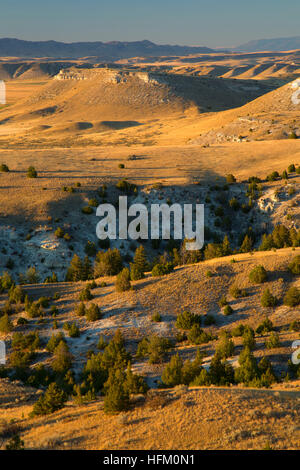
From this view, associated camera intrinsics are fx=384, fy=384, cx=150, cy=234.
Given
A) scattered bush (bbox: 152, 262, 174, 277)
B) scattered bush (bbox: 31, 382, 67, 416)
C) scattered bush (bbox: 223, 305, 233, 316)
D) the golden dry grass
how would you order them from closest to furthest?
the golden dry grass, scattered bush (bbox: 31, 382, 67, 416), scattered bush (bbox: 223, 305, 233, 316), scattered bush (bbox: 152, 262, 174, 277)

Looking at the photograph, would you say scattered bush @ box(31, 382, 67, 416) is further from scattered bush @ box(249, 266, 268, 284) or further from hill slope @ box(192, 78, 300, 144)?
hill slope @ box(192, 78, 300, 144)

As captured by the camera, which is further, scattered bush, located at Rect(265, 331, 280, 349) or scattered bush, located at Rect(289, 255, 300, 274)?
scattered bush, located at Rect(289, 255, 300, 274)

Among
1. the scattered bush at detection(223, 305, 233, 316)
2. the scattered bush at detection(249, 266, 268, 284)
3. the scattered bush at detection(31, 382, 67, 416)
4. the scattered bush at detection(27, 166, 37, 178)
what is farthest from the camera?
the scattered bush at detection(27, 166, 37, 178)

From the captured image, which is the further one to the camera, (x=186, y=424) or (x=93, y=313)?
(x=93, y=313)

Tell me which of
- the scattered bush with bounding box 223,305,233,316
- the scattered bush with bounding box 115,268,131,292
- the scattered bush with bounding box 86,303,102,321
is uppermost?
the scattered bush with bounding box 115,268,131,292

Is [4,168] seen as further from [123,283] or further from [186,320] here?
[186,320]

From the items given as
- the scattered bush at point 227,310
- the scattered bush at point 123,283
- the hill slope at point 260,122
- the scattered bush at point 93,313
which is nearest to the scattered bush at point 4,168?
the scattered bush at point 123,283

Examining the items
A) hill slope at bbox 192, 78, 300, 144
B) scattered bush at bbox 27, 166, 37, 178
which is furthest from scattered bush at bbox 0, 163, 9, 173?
hill slope at bbox 192, 78, 300, 144

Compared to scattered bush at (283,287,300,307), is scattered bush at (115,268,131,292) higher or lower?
lower

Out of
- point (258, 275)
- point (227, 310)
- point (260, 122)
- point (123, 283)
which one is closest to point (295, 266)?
point (258, 275)
